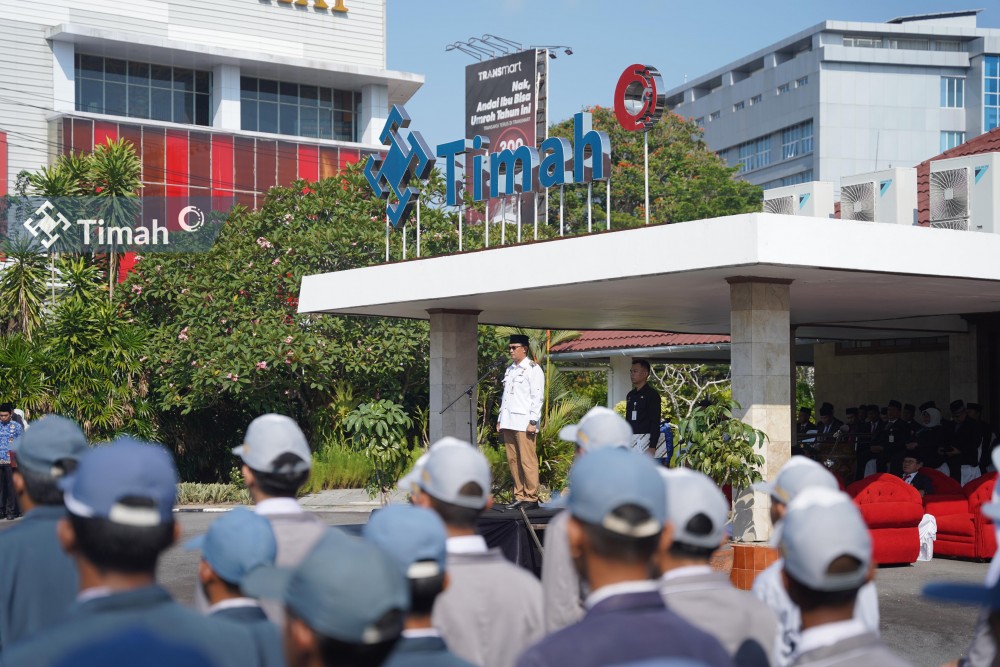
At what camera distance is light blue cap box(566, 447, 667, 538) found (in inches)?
115

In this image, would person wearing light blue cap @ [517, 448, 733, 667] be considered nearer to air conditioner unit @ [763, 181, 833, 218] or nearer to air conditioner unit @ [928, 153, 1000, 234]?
air conditioner unit @ [928, 153, 1000, 234]

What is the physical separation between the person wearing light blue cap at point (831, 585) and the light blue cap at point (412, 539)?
93 centimetres

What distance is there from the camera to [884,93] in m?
83.6

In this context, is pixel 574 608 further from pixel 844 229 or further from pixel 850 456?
pixel 850 456

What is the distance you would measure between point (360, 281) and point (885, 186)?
7.64m

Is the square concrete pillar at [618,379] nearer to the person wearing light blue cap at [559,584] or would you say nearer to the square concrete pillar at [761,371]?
the square concrete pillar at [761,371]

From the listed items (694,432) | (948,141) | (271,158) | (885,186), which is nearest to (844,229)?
(694,432)

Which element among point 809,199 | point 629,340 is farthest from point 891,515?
point 629,340

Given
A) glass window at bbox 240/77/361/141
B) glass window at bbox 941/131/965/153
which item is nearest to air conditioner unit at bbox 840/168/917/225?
glass window at bbox 240/77/361/141

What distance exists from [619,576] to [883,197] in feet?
50.7

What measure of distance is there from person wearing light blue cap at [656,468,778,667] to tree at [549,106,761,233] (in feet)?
128

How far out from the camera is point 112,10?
3825cm

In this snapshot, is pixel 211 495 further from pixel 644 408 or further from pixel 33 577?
pixel 33 577

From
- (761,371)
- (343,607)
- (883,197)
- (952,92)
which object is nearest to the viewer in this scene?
(343,607)
